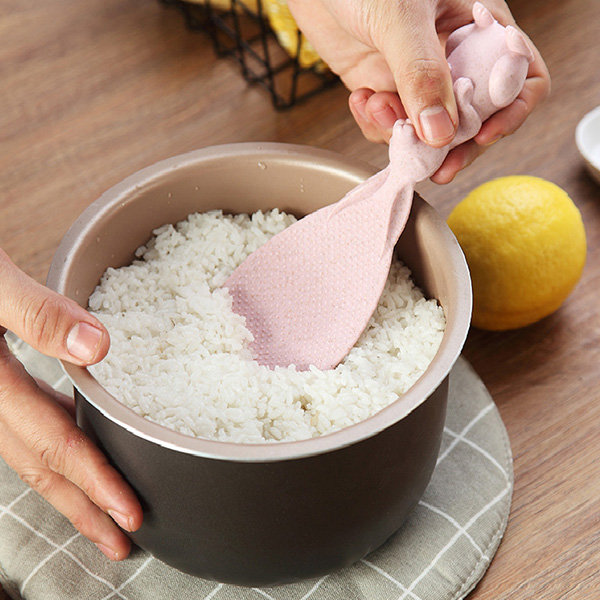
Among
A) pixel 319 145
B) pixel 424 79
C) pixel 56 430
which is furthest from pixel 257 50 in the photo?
pixel 56 430

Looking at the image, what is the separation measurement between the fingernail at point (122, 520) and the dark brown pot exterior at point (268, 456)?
0.02 meters

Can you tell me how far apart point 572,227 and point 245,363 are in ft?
1.43

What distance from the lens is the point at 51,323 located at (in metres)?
0.67

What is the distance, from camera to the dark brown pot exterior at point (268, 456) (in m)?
0.65

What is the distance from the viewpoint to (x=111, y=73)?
4.41 ft

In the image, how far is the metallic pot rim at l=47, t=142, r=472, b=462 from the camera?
2.06 ft

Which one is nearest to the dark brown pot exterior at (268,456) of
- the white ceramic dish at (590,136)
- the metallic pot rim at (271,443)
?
the metallic pot rim at (271,443)

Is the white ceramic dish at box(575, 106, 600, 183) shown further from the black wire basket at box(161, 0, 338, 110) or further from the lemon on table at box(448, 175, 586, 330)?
the black wire basket at box(161, 0, 338, 110)

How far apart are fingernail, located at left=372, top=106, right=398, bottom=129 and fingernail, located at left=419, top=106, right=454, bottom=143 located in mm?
216

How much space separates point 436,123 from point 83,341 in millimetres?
369

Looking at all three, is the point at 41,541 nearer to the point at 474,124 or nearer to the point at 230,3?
the point at 474,124

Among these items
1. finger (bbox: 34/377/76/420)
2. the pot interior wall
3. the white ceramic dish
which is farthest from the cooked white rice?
the white ceramic dish

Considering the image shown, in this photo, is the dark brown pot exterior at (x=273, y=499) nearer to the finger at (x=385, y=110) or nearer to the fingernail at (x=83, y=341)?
the fingernail at (x=83, y=341)

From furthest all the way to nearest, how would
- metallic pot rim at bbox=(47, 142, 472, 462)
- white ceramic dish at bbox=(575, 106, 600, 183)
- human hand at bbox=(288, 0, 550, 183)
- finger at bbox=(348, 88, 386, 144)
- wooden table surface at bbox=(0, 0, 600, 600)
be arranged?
white ceramic dish at bbox=(575, 106, 600, 183)
finger at bbox=(348, 88, 386, 144)
wooden table surface at bbox=(0, 0, 600, 600)
human hand at bbox=(288, 0, 550, 183)
metallic pot rim at bbox=(47, 142, 472, 462)
